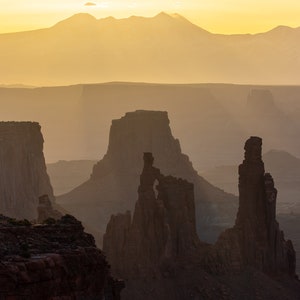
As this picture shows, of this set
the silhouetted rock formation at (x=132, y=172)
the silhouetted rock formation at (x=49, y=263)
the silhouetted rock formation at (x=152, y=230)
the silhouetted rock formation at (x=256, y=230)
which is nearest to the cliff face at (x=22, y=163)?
the silhouetted rock formation at (x=132, y=172)

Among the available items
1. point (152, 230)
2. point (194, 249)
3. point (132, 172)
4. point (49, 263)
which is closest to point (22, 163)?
point (132, 172)

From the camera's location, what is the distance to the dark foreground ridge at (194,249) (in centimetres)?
11044

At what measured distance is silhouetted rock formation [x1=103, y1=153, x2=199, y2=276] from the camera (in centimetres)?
11425

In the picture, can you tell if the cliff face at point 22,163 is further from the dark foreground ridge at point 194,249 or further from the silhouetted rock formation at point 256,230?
the silhouetted rock formation at point 256,230

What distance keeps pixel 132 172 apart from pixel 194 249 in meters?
73.8

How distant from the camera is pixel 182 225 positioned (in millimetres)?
119188

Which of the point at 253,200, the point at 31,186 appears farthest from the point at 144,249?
the point at 31,186

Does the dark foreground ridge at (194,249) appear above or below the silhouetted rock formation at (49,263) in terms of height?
above

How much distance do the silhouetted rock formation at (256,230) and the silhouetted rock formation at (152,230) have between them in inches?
135

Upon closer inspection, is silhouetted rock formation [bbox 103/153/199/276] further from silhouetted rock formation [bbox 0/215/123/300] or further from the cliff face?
silhouetted rock formation [bbox 0/215/123/300]

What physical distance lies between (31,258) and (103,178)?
543ft

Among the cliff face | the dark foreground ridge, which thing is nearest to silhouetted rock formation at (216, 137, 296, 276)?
the dark foreground ridge

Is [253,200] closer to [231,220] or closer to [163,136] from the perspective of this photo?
[231,220]

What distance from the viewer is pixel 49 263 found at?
96.2 ft
